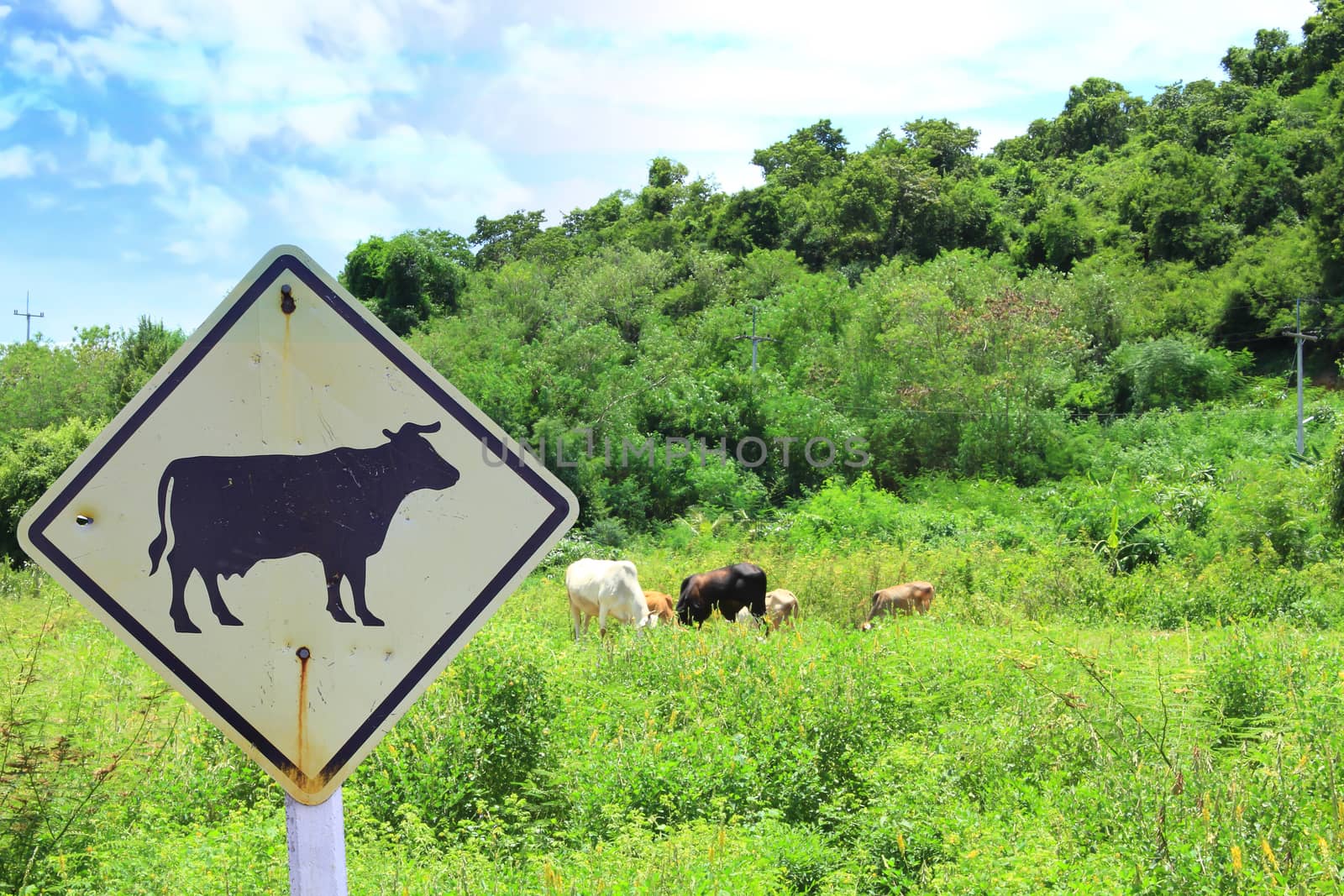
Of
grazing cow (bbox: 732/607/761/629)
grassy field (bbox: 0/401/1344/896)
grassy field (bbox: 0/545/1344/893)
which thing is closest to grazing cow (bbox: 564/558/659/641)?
grazing cow (bbox: 732/607/761/629)

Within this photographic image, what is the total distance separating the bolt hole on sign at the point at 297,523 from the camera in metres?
1.61

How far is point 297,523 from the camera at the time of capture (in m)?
1.65

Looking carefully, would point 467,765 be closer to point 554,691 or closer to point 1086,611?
point 554,691

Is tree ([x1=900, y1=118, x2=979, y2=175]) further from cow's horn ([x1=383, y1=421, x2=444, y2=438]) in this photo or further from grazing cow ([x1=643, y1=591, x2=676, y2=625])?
cow's horn ([x1=383, y1=421, x2=444, y2=438])

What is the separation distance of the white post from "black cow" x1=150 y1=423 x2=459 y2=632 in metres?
0.30

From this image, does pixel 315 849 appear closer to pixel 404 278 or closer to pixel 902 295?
pixel 902 295

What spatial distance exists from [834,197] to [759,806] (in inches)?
1527

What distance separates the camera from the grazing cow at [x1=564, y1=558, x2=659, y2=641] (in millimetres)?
10477

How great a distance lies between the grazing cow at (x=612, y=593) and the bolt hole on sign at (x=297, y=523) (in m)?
8.60

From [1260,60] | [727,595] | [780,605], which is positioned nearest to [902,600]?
[780,605]

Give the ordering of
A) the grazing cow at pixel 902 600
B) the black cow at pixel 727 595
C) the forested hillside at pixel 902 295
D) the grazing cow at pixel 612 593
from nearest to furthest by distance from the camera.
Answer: the grazing cow at pixel 612 593 → the grazing cow at pixel 902 600 → the black cow at pixel 727 595 → the forested hillside at pixel 902 295

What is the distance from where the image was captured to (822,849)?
13.3 feet

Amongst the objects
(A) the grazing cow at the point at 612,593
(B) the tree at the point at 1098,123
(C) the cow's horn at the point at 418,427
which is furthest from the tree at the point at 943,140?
(C) the cow's horn at the point at 418,427

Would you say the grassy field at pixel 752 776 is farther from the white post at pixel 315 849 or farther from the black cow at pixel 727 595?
the black cow at pixel 727 595
